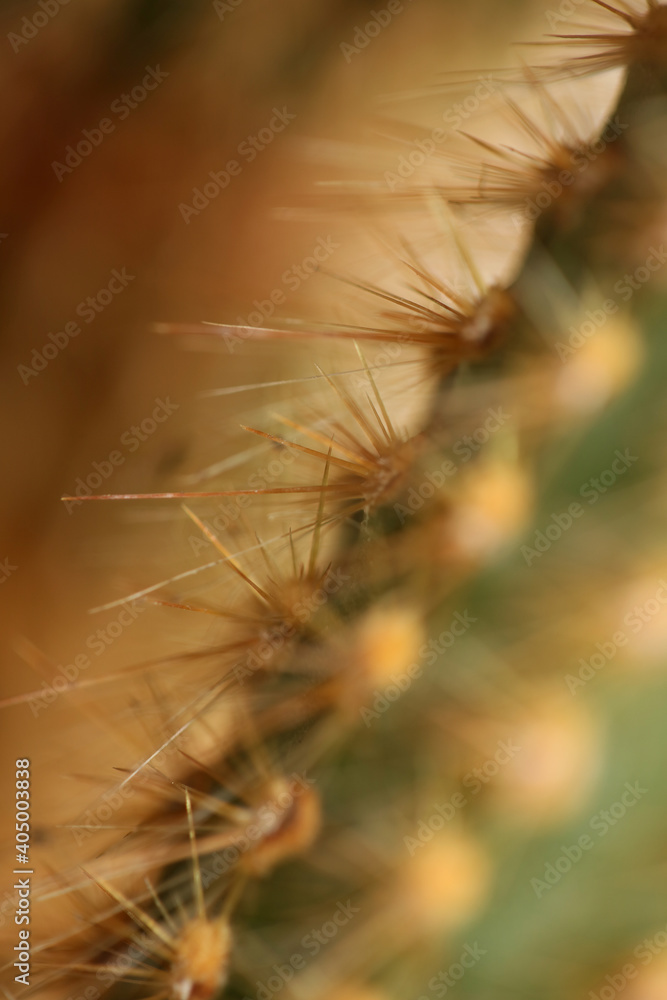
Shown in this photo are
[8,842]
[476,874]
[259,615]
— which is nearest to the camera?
[476,874]

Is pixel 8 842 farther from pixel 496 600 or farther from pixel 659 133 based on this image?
pixel 659 133

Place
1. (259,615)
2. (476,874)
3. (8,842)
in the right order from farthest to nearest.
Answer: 1. (8,842)
2. (259,615)
3. (476,874)

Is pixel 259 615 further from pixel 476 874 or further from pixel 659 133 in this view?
pixel 659 133

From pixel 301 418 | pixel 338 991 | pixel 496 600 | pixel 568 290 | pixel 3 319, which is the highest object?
pixel 3 319

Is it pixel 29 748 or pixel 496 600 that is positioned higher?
pixel 29 748

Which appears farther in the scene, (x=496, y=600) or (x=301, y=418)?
(x=301, y=418)

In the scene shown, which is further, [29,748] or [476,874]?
[29,748]

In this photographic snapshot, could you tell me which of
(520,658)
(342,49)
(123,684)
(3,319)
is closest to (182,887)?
(520,658)

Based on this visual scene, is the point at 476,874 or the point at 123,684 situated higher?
the point at 123,684

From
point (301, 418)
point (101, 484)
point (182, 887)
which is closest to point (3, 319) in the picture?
point (101, 484)
